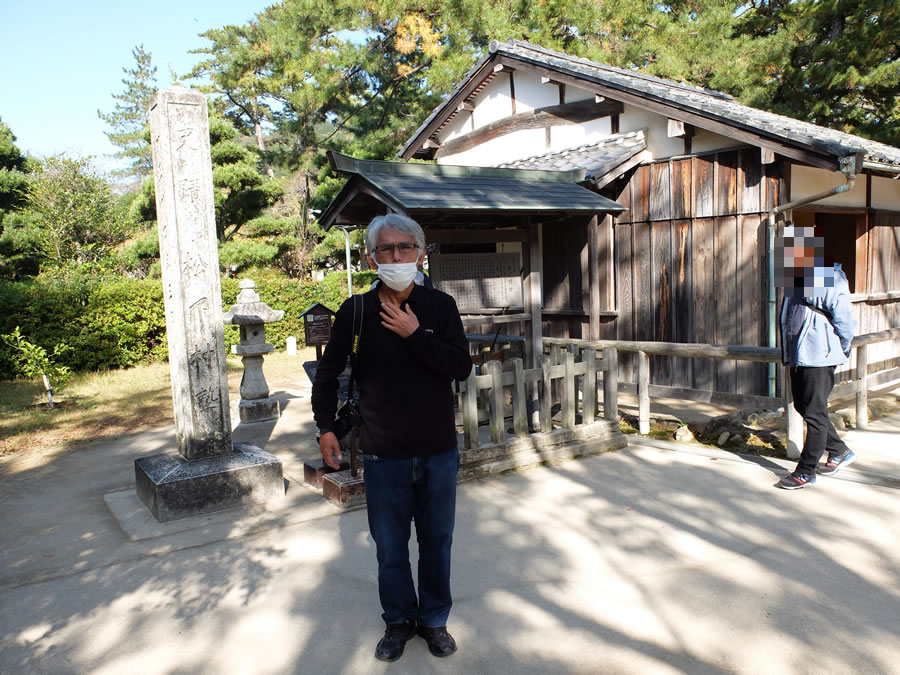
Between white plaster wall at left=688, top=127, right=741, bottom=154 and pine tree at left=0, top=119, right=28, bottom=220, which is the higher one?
pine tree at left=0, top=119, right=28, bottom=220

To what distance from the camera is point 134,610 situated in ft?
11.4

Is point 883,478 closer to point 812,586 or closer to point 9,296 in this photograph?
point 812,586

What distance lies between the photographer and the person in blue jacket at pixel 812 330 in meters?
4.64

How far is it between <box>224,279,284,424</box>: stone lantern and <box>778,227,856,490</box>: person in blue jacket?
234 inches

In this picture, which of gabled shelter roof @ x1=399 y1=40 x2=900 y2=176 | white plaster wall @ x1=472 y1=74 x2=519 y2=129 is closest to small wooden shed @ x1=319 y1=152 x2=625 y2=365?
gabled shelter roof @ x1=399 y1=40 x2=900 y2=176

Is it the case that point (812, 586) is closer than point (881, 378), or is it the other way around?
point (812, 586)

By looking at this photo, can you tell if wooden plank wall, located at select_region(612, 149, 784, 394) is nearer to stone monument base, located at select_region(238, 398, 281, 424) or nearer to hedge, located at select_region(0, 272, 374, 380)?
stone monument base, located at select_region(238, 398, 281, 424)

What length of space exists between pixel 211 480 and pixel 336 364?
2475mm

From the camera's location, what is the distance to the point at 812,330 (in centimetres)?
470

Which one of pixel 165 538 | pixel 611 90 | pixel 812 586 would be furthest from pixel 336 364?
pixel 611 90

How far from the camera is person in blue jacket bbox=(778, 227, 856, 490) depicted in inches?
183

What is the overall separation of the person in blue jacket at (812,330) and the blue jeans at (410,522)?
3.18 meters

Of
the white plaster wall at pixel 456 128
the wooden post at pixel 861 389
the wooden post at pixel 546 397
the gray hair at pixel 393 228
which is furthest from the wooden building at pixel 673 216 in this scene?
the gray hair at pixel 393 228

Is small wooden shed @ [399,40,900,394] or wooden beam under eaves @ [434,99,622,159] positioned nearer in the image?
small wooden shed @ [399,40,900,394]
